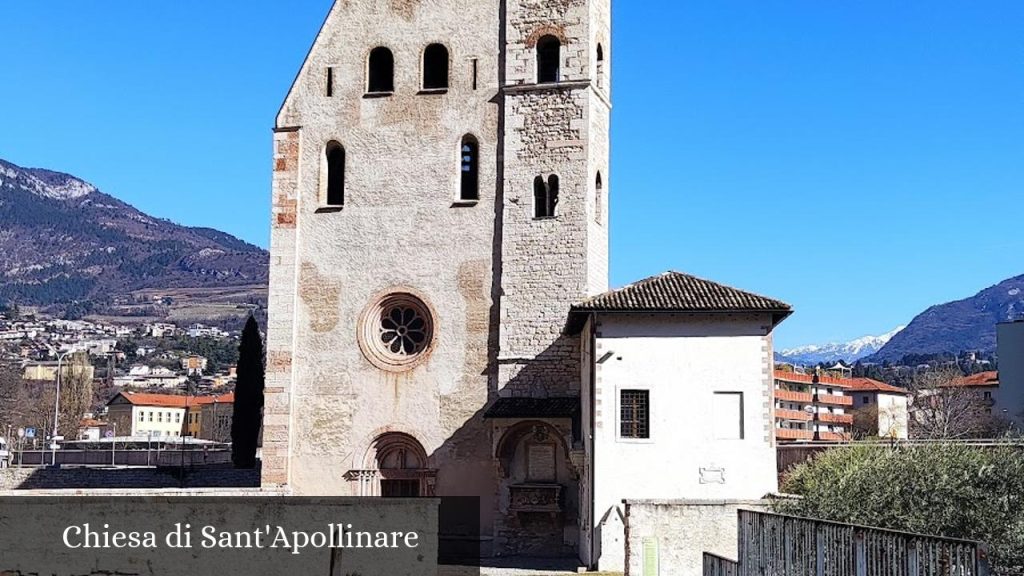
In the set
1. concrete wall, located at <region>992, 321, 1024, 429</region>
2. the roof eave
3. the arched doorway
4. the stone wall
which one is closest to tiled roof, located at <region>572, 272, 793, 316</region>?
the roof eave

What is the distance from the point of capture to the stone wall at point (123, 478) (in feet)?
133

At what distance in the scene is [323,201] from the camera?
119 ft

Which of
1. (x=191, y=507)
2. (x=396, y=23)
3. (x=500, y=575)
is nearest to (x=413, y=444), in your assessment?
(x=500, y=575)

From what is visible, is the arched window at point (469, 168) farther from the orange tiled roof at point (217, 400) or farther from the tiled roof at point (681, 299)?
the orange tiled roof at point (217, 400)

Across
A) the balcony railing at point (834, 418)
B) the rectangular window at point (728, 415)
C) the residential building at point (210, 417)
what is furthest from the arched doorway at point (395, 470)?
the balcony railing at point (834, 418)

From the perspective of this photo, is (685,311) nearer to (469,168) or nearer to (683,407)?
(683,407)

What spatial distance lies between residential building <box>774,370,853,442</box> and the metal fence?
337 feet

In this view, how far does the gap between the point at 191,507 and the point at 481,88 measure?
65.0ft

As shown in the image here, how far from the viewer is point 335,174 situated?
3672 centimetres

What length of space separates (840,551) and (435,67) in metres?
24.0

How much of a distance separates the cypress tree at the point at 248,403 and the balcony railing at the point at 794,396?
7946 centimetres

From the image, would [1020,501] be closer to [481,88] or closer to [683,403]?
[683,403]

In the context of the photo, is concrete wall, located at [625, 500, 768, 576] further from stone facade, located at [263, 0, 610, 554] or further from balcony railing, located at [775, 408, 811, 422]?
balcony railing, located at [775, 408, 811, 422]

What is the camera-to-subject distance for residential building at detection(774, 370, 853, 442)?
397 feet
